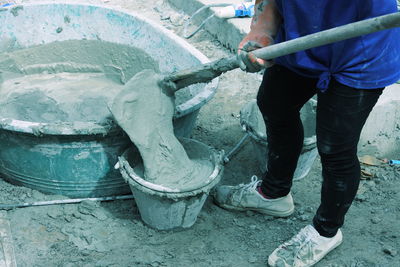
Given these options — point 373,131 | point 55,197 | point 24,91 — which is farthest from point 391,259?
point 24,91

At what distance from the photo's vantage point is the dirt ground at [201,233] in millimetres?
2340

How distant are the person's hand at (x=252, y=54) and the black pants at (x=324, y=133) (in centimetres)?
15

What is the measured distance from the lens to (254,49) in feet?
6.54

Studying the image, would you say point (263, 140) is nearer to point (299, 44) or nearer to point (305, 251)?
point (305, 251)

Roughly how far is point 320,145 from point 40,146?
143 cm

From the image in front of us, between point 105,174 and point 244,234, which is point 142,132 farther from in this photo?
point 244,234

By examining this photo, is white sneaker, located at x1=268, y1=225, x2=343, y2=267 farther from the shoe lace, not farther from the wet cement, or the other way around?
the wet cement

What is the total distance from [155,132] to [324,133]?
0.90 metres

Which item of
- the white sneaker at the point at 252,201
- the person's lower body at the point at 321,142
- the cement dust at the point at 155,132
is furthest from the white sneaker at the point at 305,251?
the cement dust at the point at 155,132

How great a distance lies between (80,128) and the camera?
2316mm

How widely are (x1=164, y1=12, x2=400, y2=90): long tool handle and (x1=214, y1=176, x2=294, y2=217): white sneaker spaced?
2.33 feet

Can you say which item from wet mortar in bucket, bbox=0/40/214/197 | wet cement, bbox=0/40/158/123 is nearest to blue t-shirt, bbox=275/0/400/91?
wet mortar in bucket, bbox=0/40/214/197

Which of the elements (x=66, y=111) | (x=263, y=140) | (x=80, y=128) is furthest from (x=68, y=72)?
(x=263, y=140)

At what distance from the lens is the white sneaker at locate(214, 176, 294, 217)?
2617 millimetres
